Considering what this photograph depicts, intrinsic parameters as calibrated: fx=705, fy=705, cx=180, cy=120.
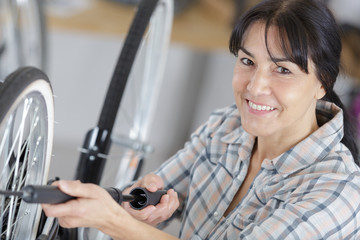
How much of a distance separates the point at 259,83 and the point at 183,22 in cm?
183

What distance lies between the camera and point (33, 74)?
0.87 metres

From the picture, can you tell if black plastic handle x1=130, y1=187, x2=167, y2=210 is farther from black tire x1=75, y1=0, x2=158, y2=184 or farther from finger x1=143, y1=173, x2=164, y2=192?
black tire x1=75, y1=0, x2=158, y2=184

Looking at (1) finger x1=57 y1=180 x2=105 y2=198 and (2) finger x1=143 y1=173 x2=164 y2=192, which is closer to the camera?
(1) finger x1=57 y1=180 x2=105 y2=198

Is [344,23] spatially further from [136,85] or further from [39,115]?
[39,115]

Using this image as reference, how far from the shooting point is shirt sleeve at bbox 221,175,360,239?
3.18ft

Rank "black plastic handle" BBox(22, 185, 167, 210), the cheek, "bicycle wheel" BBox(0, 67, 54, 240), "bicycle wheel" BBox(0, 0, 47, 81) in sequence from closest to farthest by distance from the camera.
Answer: "black plastic handle" BBox(22, 185, 167, 210) → "bicycle wheel" BBox(0, 67, 54, 240) → the cheek → "bicycle wheel" BBox(0, 0, 47, 81)

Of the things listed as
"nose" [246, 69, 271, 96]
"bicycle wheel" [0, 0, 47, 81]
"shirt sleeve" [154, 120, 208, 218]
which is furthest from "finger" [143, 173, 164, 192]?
"bicycle wheel" [0, 0, 47, 81]

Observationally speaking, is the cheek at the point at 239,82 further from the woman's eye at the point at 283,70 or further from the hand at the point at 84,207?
the hand at the point at 84,207

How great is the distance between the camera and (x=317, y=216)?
97 cm

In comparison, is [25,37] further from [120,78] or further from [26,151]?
[26,151]

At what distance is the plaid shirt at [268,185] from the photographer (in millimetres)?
980

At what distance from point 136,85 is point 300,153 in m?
0.65

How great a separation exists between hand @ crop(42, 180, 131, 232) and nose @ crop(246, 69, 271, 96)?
0.30 m

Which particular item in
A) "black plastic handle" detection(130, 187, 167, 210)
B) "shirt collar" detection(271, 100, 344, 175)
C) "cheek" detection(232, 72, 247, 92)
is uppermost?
"cheek" detection(232, 72, 247, 92)
